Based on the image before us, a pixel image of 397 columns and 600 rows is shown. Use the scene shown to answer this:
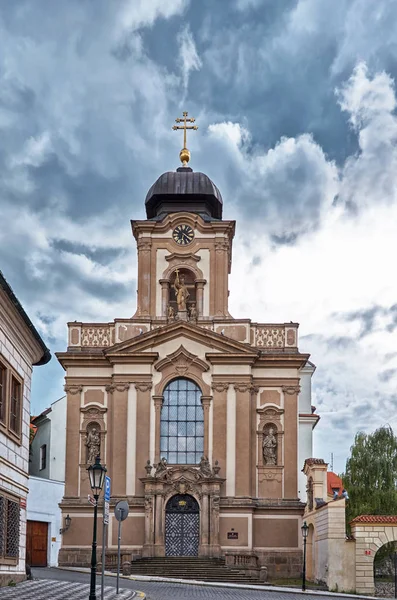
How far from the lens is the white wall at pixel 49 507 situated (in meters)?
48.3

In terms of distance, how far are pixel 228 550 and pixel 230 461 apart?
173 inches

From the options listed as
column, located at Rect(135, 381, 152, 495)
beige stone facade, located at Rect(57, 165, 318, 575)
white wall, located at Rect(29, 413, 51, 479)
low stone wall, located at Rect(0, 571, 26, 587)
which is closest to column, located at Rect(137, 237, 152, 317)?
beige stone facade, located at Rect(57, 165, 318, 575)

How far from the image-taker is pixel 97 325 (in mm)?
52969

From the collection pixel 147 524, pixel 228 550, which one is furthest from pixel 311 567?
pixel 147 524

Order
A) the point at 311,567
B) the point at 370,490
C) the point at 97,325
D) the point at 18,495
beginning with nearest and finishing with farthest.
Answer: the point at 18,495 → the point at 311,567 → the point at 97,325 → the point at 370,490

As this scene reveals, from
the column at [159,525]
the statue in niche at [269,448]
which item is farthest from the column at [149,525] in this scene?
the statue in niche at [269,448]

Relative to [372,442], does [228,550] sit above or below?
below

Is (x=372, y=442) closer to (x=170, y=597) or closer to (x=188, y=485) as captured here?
(x=188, y=485)

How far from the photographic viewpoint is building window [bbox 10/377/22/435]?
24.7m

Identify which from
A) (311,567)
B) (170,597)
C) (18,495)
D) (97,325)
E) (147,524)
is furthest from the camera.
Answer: (97,325)

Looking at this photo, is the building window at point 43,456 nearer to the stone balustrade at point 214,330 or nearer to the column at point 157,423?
the stone balustrade at point 214,330

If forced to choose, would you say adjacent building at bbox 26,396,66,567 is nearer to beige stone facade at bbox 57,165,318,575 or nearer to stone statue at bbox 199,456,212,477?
beige stone facade at bbox 57,165,318,575

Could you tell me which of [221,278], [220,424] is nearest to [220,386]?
[220,424]

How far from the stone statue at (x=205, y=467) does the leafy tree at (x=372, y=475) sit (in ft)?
39.1
